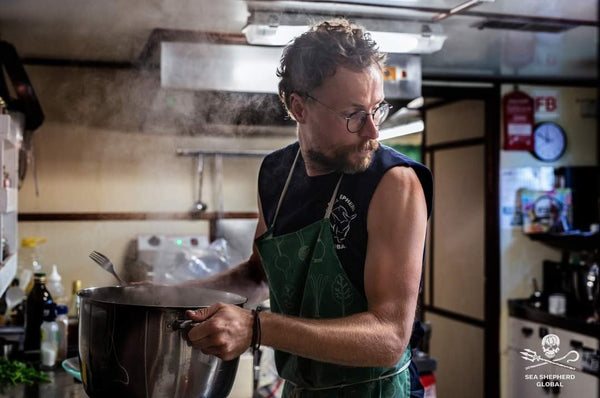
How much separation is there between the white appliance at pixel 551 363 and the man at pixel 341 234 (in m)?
0.36

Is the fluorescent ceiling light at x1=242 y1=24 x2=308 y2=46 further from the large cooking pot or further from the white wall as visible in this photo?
the large cooking pot

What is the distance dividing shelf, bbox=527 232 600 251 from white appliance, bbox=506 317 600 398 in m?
0.45

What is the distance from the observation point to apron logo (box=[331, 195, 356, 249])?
4.28ft

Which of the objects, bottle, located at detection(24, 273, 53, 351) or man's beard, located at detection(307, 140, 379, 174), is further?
bottle, located at detection(24, 273, 53, 351)

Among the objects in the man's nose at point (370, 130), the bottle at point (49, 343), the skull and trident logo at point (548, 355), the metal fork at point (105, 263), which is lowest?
the bottle at point (49, 343)

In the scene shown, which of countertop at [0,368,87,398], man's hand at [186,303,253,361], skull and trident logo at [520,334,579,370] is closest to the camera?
man's hand at [186,303,253,361]

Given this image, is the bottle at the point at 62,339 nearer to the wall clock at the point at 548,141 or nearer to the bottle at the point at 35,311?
the bottle at the point at 35,311

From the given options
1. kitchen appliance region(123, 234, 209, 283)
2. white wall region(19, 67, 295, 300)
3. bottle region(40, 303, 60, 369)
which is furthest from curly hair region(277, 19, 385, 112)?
kitchen appliance region(123, 234, 209, 283)

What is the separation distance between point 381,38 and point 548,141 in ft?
5.98

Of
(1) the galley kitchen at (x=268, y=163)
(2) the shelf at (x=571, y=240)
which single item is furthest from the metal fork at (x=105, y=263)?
(2) the shelf at (x=571, y=240)

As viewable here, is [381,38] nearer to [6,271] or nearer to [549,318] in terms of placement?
[6,271]

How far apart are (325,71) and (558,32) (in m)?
1.61

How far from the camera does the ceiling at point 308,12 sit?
210 centimetres

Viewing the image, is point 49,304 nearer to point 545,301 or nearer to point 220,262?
point 220,262
